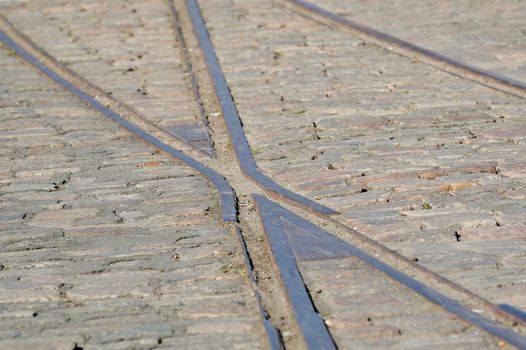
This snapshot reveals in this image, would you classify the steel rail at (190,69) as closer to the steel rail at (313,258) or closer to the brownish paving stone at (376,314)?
the steel rail at (313,258)

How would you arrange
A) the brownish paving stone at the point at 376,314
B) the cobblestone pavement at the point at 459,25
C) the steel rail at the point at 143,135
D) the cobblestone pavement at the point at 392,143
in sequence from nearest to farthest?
the brownish paving stone at the point at 376,314
the cobblestone pavement at the point at 392,143
the steel rail at the point at 143,135
the cobblestone pavement at the point at 459,25

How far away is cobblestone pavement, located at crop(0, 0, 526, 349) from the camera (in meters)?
4.75

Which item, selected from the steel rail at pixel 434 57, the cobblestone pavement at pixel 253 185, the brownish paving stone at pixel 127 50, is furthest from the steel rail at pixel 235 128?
the steel rail at pixel 434 57

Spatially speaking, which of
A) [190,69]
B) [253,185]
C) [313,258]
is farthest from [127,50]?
[313,258]

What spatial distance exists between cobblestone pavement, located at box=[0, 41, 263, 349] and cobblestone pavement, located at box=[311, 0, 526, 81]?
2911 millimetres

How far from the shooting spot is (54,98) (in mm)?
8164

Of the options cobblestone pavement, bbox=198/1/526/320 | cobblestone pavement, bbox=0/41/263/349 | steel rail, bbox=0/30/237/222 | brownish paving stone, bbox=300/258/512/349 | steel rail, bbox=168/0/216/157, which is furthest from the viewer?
steel rail, bbox=168/0/216/157

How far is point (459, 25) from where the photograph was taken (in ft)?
32.0

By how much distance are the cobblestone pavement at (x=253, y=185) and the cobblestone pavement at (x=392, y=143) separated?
0.05 ft

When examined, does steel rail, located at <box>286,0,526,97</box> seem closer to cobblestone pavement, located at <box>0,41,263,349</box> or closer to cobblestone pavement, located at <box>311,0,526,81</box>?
cobblestone pavement, located at <box>311,0,526,81</box>

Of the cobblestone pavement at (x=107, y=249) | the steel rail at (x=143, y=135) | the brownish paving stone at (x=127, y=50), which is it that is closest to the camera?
the cobblestone pavement at (x=107, y=249)

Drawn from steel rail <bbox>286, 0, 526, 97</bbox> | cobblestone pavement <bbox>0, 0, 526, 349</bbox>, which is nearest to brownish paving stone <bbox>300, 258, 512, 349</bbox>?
cobblestone pavement <bbox>0, 0, 526, 349</bbox>

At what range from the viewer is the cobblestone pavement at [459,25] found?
8.69 m

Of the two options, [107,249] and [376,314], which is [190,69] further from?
[376,314]
